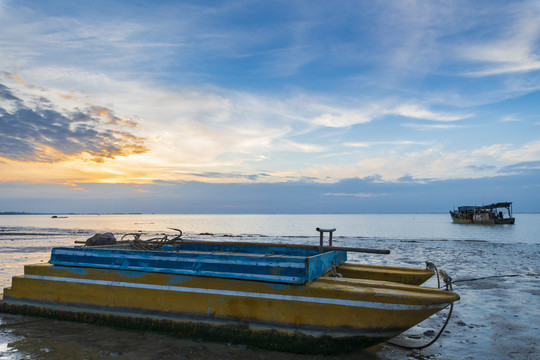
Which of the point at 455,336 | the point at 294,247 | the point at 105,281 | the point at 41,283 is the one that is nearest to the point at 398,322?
the point at 455,336

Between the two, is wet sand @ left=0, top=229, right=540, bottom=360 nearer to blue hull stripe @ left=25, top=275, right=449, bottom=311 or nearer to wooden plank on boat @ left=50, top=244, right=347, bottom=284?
blue hull stripe @ left=25, top=275, right=449, bottom=311

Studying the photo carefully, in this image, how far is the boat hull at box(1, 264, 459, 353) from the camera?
153 inches

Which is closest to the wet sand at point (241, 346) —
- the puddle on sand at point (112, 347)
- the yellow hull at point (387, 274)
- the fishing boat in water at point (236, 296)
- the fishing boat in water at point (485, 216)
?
the puddle on sand at point (112, 347)

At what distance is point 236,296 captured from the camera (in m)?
4.30

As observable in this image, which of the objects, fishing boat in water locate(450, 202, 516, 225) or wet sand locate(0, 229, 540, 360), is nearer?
wet sand locate(0, 229, 540, 360)

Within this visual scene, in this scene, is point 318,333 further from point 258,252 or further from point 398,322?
point 258,252

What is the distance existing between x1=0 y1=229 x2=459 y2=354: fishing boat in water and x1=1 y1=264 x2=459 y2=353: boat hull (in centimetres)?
1

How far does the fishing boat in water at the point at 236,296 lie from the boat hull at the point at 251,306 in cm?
1

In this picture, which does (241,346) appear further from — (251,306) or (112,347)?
(112,347)

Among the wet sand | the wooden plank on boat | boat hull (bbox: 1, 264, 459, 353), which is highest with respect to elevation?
the wooden plank on boat

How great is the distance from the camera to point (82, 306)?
5102 mm

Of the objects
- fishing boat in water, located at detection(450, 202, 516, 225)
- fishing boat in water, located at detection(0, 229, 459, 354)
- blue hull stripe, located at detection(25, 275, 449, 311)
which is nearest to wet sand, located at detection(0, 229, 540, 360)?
fishing boat in water, located at detection(0, 229, 459, 354)

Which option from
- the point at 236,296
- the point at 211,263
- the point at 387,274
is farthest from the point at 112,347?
the point at 387,274

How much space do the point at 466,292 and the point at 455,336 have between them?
3754mm
